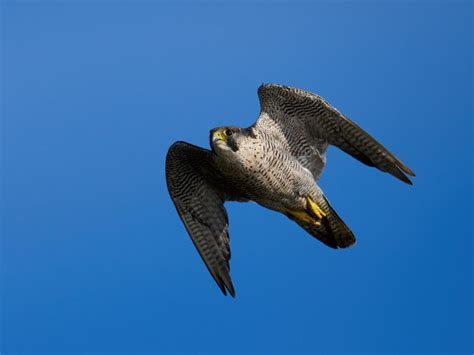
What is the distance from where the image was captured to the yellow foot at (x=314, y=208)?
11.4 meters

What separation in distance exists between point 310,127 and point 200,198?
213 centimetres

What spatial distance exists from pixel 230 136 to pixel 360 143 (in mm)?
2070

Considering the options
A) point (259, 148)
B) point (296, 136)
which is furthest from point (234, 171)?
point (296, 136)

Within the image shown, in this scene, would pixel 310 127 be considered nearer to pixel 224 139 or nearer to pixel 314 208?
pixel 314 208

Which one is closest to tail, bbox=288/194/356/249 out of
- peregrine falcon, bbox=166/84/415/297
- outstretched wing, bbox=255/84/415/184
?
peregrine falcon, bbox=166/84/415/297

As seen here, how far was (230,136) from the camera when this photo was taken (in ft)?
34.4

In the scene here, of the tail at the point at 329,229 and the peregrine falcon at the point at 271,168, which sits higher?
the peregrine falcon at the point at 271,168

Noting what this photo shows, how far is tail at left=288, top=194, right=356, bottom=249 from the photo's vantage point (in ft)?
38.0

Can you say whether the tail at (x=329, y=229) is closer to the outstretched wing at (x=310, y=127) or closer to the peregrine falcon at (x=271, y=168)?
the peregrine falcon at (x=271, y=168)

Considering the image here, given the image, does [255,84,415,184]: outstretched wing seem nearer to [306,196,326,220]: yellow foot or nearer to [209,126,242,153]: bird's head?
[306,196,326,220]: yellow foot

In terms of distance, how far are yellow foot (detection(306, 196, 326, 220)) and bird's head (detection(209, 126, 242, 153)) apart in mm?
1653

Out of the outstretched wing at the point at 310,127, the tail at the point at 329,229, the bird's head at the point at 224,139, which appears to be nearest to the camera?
the bird's head at the point at 224,139

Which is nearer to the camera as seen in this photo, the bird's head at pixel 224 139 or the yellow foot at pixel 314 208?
the bird's head at pixel 224 139

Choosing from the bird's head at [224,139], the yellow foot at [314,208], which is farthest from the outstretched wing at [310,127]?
the bird's head at [224,139]
